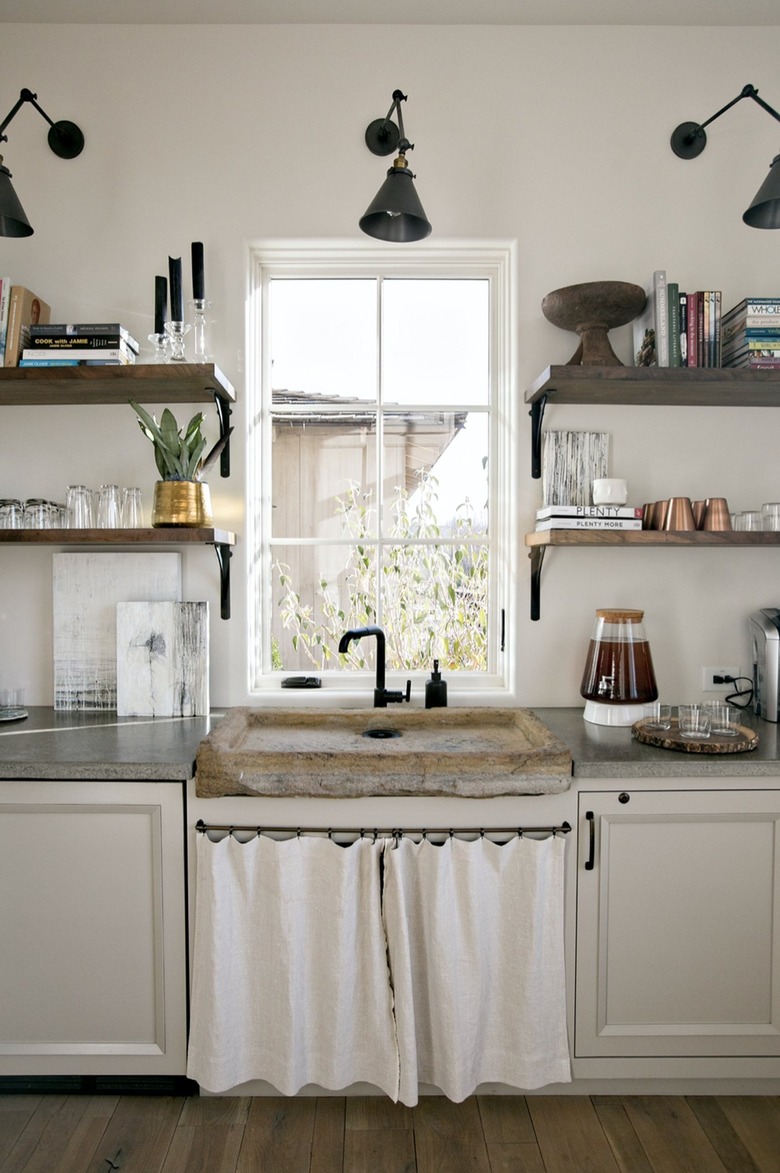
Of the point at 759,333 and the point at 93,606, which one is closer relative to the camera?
the point at 759,333

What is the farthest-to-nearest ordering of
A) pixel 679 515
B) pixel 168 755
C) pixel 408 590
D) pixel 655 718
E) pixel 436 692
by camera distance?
1. pixel 408 590
2. pixel 436 692
3. pixel 679 515
4. pixel 655 718
5. pixel 168 755

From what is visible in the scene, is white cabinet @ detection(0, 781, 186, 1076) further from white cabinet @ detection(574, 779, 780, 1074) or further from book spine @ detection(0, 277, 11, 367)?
book spine @ detection(0, 277, 11, 367)

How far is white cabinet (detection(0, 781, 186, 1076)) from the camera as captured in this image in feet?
5.97

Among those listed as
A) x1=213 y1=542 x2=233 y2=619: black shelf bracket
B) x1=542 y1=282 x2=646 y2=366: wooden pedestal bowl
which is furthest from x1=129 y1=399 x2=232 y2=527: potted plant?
x1=542 y1=282 x2=646 y2=366: wooden pedestal bowl

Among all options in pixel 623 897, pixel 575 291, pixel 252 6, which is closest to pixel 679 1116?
pixel 623 897

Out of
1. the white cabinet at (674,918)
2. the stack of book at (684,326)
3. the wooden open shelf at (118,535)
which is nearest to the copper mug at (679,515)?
the stack of book at (684,326)

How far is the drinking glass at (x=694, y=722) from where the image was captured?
1.99 metres

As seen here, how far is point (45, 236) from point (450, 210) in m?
1.25

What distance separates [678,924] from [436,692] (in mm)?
875

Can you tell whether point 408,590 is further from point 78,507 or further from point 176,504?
point 78,507

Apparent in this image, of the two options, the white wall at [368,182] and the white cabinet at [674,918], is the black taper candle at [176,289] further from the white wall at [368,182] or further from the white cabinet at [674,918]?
the white cabinet at [674,918]

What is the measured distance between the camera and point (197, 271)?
226cm

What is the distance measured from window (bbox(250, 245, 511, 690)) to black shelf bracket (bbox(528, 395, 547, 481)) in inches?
7.2

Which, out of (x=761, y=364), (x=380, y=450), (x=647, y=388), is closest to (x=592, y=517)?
(x=647, y=388)
